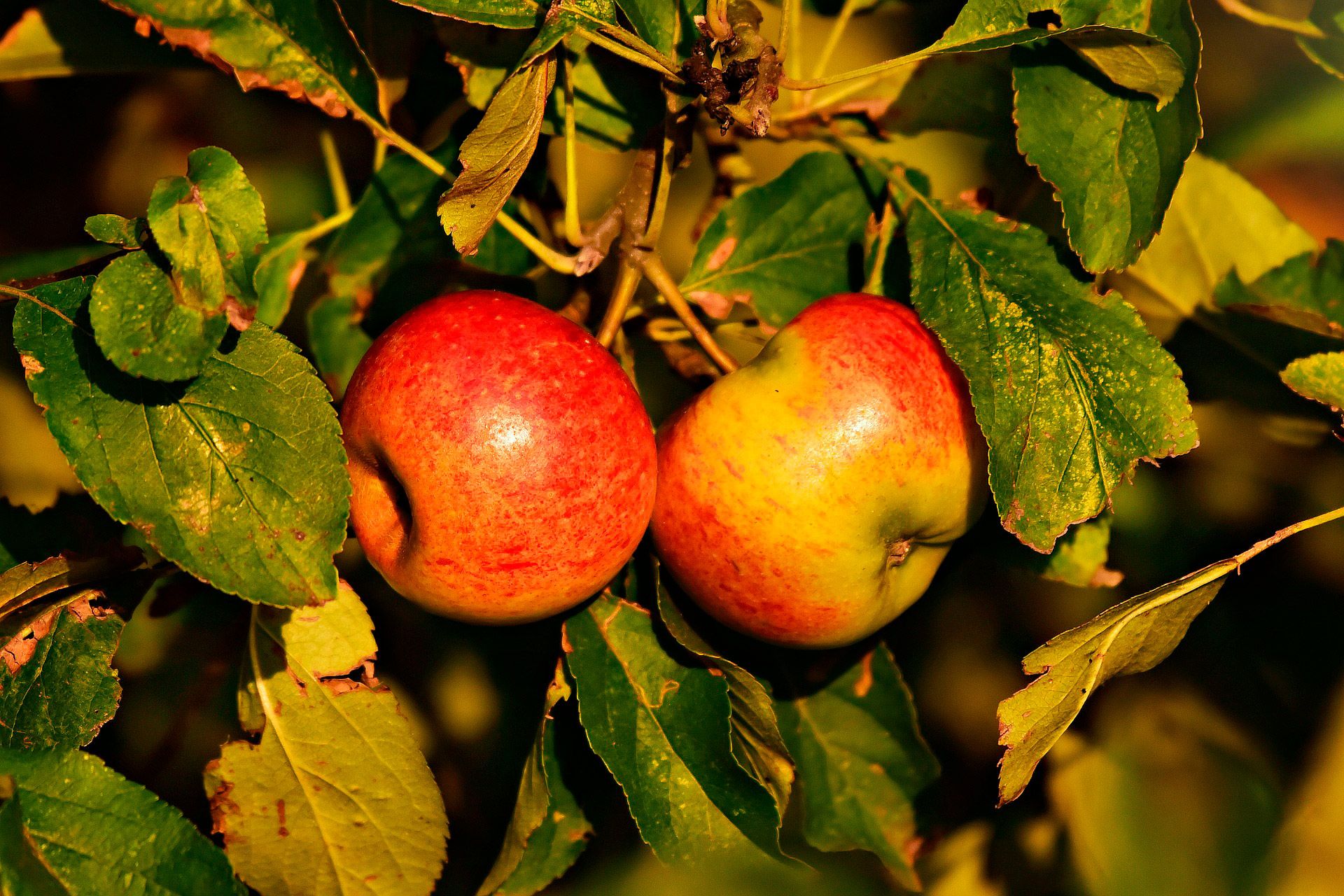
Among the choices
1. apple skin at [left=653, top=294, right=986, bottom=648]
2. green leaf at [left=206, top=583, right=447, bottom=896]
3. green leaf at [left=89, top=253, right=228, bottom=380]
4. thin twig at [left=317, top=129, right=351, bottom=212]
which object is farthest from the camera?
thin twig at [left=317, top=129, right=351, bottom=212]

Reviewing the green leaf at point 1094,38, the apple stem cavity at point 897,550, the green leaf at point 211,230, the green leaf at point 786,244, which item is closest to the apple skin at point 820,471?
the apple stem cavity at point 897,550

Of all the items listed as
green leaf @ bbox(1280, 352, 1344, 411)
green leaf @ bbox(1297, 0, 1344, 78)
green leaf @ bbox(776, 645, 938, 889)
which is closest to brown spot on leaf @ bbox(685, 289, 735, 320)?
green leaf @ bbox(776, 645, 938, 889)

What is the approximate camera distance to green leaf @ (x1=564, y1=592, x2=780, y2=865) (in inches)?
27.9

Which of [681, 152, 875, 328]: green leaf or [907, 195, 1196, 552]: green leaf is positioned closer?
[907, 195, 1196, 552]: green leaf

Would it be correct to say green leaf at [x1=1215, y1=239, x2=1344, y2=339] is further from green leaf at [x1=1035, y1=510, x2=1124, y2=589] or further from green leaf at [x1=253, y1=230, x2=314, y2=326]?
green leaf at [x1=253, y1=230, x2=314, y2=326]

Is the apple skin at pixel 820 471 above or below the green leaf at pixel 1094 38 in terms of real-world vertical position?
below

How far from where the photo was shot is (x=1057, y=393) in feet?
2.23

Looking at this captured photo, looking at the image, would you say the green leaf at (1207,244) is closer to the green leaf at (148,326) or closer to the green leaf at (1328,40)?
the green leaf at (1328,40)

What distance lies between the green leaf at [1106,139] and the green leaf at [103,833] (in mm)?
791

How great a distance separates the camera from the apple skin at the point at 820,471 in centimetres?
67

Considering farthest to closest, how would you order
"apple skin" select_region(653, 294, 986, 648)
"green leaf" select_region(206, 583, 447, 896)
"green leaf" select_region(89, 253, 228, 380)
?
"green leaf" select_region(206, 583, 447, 896) < "apple skin" select_region(653, 294, 986, 648) < "green leaf" select_region(89, 253, 228, 380)

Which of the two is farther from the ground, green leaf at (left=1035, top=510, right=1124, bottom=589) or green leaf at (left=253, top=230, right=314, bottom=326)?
green leaf at (left=253, top=230, right=314, bottom=326)

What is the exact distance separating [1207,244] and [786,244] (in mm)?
411

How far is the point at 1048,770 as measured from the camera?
1.12 metres
